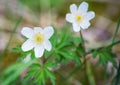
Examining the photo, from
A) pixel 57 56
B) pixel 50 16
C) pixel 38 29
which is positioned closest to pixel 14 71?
pixel 57 56

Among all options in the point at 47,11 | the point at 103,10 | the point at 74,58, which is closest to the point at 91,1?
the point at 103,10

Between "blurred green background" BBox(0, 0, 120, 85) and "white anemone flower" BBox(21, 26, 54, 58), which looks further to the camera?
"blurred green background" BBox(0, 0, 120, 85)

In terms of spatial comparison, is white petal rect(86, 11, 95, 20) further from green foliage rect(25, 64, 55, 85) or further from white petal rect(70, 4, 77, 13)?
green foliage rect(25, 64, 55, 85)

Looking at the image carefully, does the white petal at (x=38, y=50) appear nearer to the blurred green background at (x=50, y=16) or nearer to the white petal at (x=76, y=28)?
the white petal at (x=76, y=28)

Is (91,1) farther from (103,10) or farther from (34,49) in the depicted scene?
(34,49)

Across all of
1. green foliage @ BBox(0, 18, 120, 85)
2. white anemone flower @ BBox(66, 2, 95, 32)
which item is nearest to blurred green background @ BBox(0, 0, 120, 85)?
green foliage @ BBox(0, 18, 120, 85)

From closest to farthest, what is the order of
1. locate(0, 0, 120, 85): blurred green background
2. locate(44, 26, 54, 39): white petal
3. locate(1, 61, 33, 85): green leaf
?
locate(44, 26, 54, 39): white petal, locate(1, 61, 33, 85): green leaf, locate(0, 0, 120, 85): blurred green background

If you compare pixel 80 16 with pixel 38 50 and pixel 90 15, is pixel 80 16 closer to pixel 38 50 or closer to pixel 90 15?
pixel 90 15
